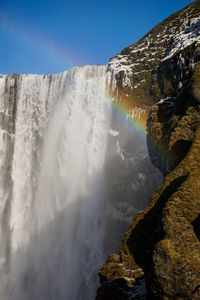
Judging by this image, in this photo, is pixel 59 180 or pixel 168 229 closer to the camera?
pixel 168 229

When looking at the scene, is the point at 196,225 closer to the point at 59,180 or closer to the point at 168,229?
the point at 168,229

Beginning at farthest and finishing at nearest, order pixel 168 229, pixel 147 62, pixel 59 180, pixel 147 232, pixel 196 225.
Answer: pixel 59 180
pixel 147 62
pixel 147 232
pixel 196 225
pixel 168 229

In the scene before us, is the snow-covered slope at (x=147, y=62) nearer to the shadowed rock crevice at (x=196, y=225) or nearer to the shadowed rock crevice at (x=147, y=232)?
the shadowed rock crevice at (x=147, y=232)

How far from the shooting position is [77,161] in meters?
26.7

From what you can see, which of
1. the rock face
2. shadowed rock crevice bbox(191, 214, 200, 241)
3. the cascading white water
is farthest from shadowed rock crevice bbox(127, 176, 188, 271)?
the cascading white water

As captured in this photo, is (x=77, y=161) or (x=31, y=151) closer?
(x=77, y=161)

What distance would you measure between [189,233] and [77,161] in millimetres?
21677

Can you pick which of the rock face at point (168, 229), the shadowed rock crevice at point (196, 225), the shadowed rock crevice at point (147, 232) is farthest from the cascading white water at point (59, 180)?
the shadowed rock crevice at point (196, 225)

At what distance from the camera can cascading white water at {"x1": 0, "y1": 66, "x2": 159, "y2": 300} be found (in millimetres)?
23359

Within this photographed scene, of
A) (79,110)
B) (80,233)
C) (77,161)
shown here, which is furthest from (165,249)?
(79,110)

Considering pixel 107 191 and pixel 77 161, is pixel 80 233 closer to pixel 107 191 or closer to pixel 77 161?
pixel 107 191

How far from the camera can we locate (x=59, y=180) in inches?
1077

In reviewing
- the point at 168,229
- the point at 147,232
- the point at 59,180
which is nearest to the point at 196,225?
the point at 168,229

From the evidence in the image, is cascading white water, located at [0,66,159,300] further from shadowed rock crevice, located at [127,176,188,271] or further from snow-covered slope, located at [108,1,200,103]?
shadowed rock crevice, located at [127,176,188,271]
